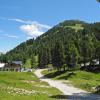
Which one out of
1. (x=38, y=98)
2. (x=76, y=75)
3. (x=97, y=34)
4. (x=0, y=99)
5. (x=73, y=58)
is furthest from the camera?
(x=73, y=58)

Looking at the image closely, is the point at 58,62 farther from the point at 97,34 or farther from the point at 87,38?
the point at 97,34

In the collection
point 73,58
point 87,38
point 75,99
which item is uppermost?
point 87,38

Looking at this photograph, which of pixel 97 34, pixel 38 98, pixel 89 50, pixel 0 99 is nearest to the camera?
pixel 0 99

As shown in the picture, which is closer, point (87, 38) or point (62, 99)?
point (62, 99)

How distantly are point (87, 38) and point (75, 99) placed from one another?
94545 mm

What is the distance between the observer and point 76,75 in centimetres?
10812

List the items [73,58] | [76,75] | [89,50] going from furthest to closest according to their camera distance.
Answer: [89,50], [73,58], [76,75]

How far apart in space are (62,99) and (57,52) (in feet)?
291

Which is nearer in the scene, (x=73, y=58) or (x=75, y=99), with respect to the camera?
(x=75, y=99)

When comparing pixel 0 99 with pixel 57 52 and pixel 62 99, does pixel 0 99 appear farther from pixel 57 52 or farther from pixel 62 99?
pixel 57 52

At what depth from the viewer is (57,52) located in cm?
12875

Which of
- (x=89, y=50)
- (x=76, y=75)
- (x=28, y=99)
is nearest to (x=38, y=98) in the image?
(x=28, y=99)

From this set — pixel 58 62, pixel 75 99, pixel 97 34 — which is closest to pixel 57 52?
pixel 58 62

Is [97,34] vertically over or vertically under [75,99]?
over
